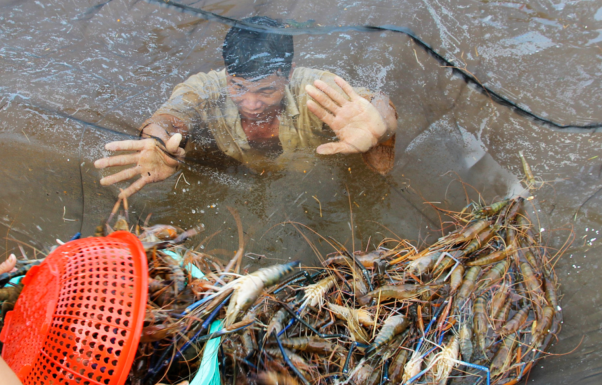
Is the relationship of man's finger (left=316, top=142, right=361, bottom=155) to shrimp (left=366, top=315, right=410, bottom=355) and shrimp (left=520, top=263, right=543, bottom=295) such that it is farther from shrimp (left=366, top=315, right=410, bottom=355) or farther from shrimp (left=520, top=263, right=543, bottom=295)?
shrimp (left=520, top=263, right=543, bottom=295)

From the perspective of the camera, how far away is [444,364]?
2.17 meters

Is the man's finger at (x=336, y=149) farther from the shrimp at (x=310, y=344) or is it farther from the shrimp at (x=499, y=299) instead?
the shrimp at (x=499, y=299)

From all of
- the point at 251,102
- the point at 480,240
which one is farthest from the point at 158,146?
the point at 480,240

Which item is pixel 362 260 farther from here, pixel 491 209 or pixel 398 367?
pixel 491 209

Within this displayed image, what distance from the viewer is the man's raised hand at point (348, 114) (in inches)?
97.9

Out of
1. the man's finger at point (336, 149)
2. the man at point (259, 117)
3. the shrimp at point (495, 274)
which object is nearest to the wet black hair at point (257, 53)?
the man at point (259, 117)

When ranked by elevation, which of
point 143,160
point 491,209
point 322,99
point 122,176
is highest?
point 322,99

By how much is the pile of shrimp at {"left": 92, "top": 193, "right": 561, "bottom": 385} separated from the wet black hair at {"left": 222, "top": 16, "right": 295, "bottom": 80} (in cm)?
150

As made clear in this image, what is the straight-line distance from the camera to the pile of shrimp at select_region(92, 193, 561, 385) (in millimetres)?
1892

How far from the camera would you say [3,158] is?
287 centimetres

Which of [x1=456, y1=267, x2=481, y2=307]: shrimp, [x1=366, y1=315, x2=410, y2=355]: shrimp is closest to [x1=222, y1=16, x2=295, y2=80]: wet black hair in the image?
[x1=366, y1=315, x2=410, y2=355]: shrimp

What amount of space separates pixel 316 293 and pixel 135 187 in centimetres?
182

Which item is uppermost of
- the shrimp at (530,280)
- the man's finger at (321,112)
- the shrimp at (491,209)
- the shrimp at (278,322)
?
the man's finger at (321,112)

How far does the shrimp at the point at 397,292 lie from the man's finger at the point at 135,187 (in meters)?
2.10
